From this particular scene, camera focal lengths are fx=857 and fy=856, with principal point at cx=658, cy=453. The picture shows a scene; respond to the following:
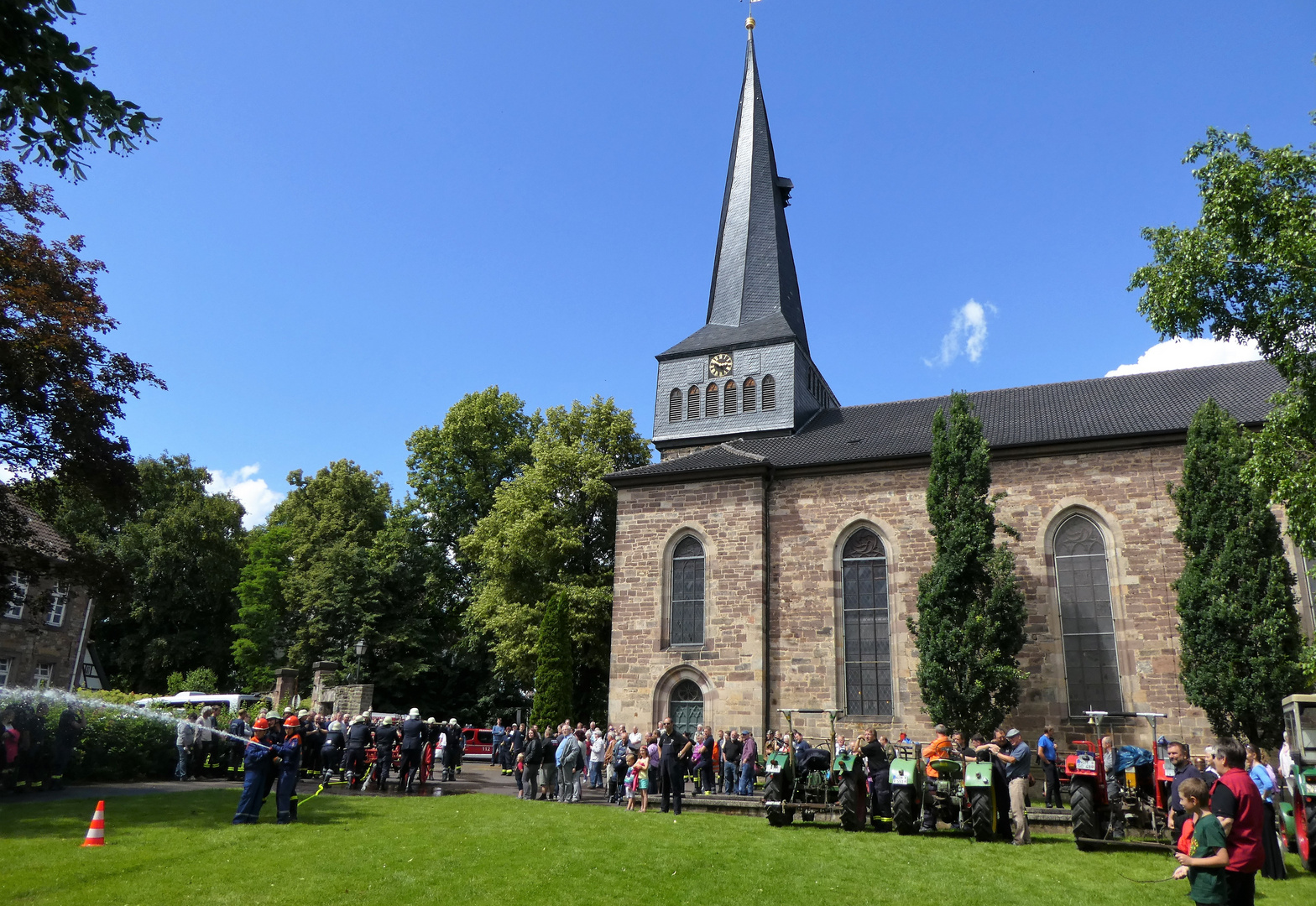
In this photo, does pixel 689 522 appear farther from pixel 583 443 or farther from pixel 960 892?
pixel 960 892

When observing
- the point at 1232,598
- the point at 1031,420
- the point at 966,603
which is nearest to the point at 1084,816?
the point at 966,603

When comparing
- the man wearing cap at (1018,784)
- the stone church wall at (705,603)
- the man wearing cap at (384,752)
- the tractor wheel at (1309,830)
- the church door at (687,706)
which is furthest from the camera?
the church door at (687,706)

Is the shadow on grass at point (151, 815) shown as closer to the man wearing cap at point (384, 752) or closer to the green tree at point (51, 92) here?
the man wearing cap at point (384, 752)

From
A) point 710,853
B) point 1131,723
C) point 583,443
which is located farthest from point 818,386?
point 710,853

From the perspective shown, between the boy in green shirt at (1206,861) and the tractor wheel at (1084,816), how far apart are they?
212 inches

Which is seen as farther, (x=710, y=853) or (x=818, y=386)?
(x=818, y=386)

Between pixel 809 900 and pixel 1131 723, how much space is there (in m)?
14.0

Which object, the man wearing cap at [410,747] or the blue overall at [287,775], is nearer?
the blue overall at [287,775]

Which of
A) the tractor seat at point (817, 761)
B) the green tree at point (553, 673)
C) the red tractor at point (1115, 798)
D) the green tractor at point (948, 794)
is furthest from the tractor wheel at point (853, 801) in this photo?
the green tree at point (553, 673)

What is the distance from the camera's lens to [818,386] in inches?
1238

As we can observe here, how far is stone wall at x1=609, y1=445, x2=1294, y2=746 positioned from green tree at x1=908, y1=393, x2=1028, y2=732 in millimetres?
1357

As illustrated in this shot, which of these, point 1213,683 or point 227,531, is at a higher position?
point 227,531

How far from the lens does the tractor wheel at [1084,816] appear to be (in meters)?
10.1

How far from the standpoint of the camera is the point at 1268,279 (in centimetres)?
1330
